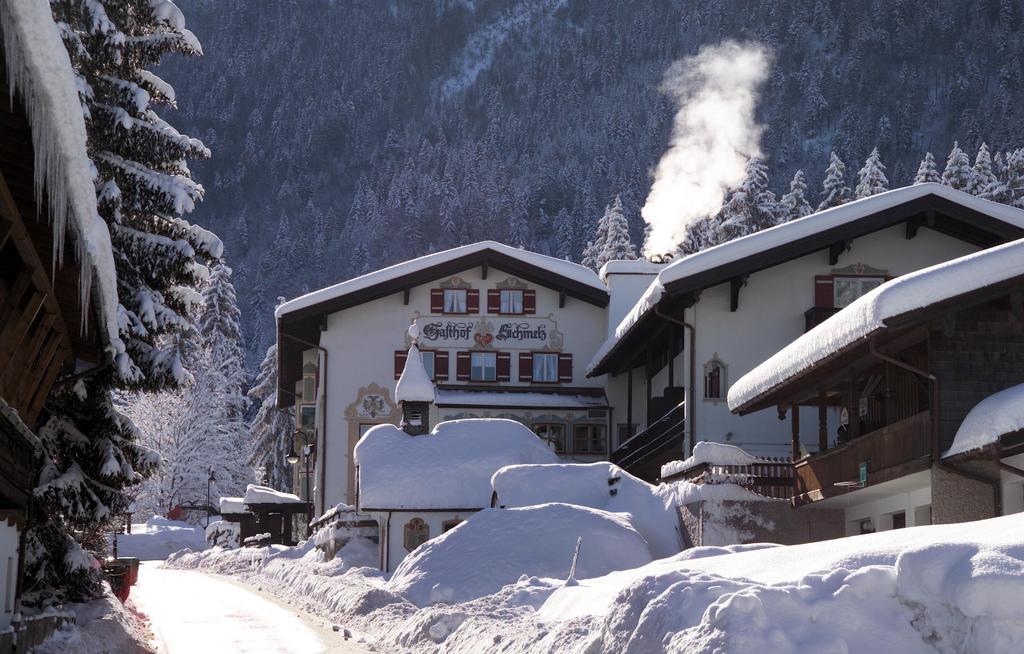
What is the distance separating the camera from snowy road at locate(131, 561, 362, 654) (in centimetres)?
1919

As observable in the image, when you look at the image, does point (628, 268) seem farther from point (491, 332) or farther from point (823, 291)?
point (823, 291)

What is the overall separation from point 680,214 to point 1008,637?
204 feet

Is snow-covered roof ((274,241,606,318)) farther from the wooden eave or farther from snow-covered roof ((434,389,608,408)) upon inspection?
the wooden eave

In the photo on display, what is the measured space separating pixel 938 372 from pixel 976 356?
27.3 inches

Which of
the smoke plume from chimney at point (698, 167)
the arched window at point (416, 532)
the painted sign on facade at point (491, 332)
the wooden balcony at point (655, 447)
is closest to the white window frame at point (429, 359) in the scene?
the painted sign on facade at point (491, 332)

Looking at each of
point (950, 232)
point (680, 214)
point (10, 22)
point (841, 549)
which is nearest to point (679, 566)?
point (841, 549)

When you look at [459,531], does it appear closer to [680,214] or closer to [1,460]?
[1,460]

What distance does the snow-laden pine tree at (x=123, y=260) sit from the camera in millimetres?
20781

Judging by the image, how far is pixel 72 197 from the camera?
514 inches

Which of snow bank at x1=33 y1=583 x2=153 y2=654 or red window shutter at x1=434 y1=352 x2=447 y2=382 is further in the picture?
red window shutter at x1=434 y1=352 x2=447 y2=382

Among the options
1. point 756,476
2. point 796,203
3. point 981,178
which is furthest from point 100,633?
point 981,178

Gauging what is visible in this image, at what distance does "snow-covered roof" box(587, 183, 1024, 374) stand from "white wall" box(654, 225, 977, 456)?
1637mm

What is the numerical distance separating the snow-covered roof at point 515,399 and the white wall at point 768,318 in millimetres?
10008

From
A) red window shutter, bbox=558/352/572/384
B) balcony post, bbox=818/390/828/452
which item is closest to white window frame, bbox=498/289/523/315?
red window shutter, bbox=558/352/572/384
